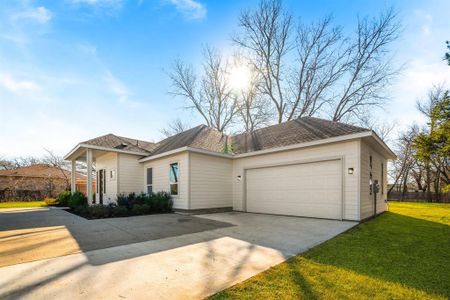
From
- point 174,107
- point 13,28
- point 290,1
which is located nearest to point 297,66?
point 290,1

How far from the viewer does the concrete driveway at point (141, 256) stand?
2941 mm

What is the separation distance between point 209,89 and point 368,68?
45.2ft

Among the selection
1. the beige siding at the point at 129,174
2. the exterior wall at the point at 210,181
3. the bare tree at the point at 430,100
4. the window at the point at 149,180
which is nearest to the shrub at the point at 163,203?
the exterior wall at the point at 210,181

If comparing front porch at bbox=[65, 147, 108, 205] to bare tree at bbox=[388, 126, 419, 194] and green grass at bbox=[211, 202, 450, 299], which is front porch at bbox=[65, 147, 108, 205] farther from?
bare tree at bbox=[388, 126, 419, 194]

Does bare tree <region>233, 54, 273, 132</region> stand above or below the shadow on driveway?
above

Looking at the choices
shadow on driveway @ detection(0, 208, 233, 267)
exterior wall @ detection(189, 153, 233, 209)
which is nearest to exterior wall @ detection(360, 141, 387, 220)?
shadow on driveway @ detection(0, 208, 233, 267)

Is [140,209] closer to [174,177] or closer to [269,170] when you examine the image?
[174,177]

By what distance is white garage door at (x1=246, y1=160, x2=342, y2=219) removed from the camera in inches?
323

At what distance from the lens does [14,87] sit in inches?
376

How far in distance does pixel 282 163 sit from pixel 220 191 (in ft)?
10.7

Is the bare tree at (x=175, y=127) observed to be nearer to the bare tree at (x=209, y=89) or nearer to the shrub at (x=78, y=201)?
the bare tree at (x=209, y=89)

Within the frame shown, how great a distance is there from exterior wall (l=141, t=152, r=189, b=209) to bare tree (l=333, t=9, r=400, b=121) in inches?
608

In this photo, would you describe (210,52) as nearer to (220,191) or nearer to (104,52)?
(104,52)

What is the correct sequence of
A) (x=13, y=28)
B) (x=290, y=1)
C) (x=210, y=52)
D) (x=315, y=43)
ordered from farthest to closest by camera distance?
(x=210, y=52) < (x=315, y=43) < (x=290, y=1) < (x=13, y=28)
